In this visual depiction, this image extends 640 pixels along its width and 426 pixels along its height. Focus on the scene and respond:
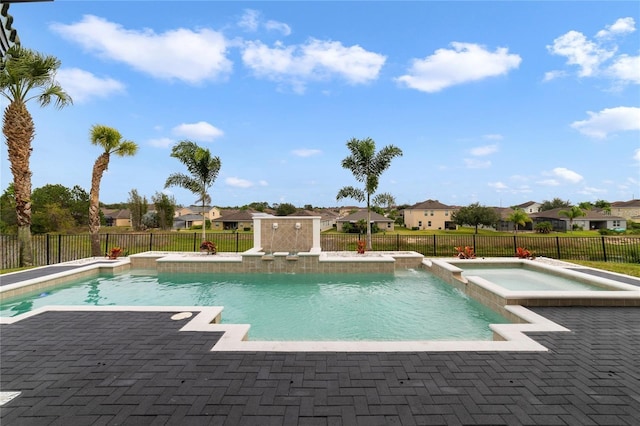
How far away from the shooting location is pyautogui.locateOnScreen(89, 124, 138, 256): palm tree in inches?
515

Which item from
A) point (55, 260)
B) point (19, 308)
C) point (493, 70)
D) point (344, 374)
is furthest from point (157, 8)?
point (493, 70)

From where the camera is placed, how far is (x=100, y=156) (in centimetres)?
1341

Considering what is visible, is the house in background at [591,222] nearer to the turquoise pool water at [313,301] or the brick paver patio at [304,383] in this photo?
the turquoise pool water at [313,301]

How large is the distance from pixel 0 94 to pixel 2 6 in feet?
34.5

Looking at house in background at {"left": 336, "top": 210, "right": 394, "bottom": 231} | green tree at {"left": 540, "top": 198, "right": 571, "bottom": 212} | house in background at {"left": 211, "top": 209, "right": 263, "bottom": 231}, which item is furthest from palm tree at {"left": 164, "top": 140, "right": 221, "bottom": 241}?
green tree at {"left": 540, "top": 198, "right": 571, "bottom": 212}

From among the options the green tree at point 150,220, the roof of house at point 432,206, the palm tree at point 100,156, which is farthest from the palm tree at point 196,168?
the roof of house at point 432,206

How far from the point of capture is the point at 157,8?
8.41 metres

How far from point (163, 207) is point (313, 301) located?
4528 centimetres

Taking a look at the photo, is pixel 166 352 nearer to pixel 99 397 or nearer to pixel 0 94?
pixel 99 397

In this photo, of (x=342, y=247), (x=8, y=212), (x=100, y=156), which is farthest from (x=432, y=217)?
(x=8, y=212)

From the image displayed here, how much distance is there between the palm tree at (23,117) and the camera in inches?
398

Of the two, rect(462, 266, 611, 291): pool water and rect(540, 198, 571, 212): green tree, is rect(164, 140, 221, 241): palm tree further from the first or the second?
rect(540, 198, 571, 212): green tree

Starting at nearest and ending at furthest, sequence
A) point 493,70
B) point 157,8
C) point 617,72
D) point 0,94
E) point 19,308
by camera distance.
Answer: point 19,308
point 157,8
point 617,72
point 0,94
point 493,70

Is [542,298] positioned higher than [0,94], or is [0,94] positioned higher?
[0,94]
